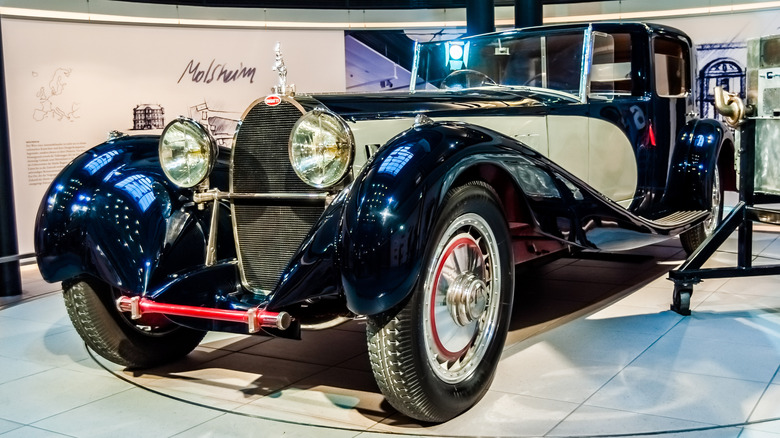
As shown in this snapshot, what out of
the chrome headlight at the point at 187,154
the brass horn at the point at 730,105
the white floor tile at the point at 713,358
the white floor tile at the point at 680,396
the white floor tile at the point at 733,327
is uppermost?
the brass horn at the point at 730,105

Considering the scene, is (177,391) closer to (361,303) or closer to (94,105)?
(361,303)

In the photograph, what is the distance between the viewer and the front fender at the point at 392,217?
2.45 meters

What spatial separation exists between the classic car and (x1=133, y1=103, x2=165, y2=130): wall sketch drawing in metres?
3.32

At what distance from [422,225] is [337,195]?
0.46m

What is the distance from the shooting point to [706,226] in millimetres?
5582

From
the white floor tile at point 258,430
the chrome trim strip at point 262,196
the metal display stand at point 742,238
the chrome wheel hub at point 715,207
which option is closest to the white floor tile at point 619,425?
the white floor tile at point 258,430

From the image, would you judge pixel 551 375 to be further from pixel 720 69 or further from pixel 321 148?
pixel 720 69

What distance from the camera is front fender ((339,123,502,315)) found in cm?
245

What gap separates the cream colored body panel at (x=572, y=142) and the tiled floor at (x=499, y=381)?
72 centimetres

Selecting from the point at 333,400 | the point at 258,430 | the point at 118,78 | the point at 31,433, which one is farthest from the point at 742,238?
the point at 118,78

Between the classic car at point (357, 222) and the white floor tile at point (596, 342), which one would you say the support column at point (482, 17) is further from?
the white floor tile at point (596, 342)

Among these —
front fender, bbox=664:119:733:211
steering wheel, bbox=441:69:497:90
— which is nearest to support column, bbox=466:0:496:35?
front fender, bbox=664:119:733:211

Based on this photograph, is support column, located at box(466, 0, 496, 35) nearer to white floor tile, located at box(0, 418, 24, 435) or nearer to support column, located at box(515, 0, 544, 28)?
support column, located at box(515, 0, 544, 28)

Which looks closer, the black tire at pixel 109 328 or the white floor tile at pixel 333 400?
the white floor tile at pixel 333 400
